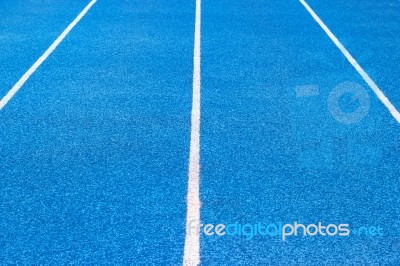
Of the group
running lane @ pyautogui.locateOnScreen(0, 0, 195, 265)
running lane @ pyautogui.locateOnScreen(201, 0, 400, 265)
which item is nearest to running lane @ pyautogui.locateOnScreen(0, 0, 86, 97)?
running lane @ pyautogui.locateOnScreen(0, 0, 195, 265)

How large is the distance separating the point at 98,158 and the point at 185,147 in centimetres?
93

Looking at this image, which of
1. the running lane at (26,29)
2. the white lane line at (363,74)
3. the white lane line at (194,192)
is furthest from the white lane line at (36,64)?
the white lane line at (363,74)

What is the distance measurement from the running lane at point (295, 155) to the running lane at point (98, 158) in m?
0.36

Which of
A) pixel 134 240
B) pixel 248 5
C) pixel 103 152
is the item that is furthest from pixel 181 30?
pixel 134 240

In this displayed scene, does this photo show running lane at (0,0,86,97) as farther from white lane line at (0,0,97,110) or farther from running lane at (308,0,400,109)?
running lane at (308,0,400,109)

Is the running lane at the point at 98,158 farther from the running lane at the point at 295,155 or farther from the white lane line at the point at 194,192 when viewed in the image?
the running lane at the point at 295,155

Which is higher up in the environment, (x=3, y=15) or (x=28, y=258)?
(x=3, y=15)

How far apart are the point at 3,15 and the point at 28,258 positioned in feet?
28.4

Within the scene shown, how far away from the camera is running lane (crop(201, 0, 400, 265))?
354cm

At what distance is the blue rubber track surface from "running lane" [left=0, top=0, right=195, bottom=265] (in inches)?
0.6

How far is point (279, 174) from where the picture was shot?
14.6 ft

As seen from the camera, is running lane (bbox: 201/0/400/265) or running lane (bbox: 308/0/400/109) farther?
running lane (bbox: 308/0/400/109)

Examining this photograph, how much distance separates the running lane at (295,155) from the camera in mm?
3537

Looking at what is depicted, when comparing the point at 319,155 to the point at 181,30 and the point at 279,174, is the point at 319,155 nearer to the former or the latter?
the point at 279,174
